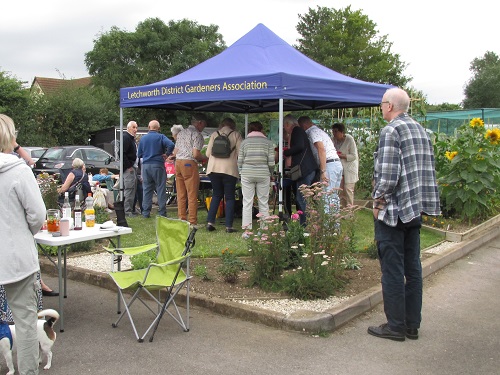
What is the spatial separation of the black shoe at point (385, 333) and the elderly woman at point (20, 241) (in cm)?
275

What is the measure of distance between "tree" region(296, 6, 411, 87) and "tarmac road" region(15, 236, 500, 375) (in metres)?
40.8

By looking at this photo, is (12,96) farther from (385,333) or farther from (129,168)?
(385,333)

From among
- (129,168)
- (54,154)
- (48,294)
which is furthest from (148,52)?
(48,294)

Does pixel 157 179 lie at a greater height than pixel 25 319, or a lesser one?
greater

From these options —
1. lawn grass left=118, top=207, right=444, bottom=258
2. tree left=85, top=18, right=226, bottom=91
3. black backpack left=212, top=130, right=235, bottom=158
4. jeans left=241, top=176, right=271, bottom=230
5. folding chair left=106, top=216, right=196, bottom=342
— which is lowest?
lawn grass left=118, top=207, right=444, bottom=258

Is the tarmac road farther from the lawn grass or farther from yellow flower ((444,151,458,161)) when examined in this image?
yellow flower ((444,151,458,161))

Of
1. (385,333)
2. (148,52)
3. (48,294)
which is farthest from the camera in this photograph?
(148,52)

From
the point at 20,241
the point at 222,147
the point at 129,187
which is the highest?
the point at 222,147

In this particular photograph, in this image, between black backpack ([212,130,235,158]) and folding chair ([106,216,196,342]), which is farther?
black backpack ([212,130,235,158])

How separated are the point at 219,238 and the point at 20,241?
4.85 meters

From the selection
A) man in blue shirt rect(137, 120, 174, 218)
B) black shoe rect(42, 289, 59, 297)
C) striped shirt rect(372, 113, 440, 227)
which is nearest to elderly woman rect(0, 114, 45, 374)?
black shoe rect(42, 289, 59, 297)

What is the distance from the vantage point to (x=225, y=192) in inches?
337

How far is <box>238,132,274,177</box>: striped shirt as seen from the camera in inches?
304

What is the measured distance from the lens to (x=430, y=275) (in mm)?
6531
